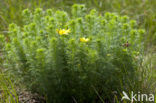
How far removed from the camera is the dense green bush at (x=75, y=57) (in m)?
1.90

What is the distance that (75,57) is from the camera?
188 centimetres

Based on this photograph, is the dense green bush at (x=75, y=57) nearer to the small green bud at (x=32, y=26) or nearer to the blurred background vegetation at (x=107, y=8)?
the small green bud at (x=32, y=26)

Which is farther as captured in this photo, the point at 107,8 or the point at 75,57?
the point at 107,8

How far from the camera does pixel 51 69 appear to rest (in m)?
1.93

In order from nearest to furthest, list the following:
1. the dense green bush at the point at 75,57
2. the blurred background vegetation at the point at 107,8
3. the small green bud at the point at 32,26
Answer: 1. the dense green bush at the point at 75,57
2. the small green bud at the point at 32,26
3. the blurred background vegetation at the point at 107,8

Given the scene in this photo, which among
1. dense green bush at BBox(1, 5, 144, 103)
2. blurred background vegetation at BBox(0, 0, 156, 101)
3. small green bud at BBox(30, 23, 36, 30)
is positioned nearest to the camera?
dense green bush at BBox(1, 5, 144, 103)

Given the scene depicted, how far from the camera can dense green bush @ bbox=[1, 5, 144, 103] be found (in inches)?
74.9

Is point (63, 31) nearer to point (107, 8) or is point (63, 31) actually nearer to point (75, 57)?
point (75, 57)

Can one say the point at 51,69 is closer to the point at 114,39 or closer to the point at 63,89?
the point at 63,89

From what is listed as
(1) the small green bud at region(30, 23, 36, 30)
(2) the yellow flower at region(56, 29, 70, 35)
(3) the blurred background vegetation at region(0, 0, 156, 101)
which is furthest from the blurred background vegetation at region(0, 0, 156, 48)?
(2) the yellow flower at region(56, 29, 70, 35)

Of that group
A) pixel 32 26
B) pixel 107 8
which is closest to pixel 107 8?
pixel 107 8

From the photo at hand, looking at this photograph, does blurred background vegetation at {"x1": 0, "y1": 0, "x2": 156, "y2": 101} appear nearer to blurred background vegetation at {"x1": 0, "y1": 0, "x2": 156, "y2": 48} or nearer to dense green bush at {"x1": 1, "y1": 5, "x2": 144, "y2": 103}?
blurred background vegetation at {"x1": 0, "y1": 0, "x2": 156, "y2": 48}

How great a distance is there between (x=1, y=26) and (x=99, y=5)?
1.80m

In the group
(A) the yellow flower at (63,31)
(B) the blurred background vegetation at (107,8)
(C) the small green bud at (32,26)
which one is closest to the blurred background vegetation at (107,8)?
(B) the blurred background vegetation at (107,8)
